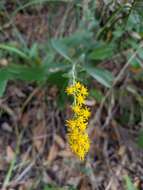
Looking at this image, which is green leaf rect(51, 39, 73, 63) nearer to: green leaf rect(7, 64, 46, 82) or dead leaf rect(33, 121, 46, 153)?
green leaf rect(7, 64, 46, 82)

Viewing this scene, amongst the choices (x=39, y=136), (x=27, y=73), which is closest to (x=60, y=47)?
(x=27, y=73)

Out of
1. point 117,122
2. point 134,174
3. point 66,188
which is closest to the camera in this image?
point 66,188

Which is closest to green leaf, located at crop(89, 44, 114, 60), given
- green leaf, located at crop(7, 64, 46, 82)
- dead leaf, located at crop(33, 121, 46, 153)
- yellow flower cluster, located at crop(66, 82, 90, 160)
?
green leaf, located at crop(7, 64, 46, 82)

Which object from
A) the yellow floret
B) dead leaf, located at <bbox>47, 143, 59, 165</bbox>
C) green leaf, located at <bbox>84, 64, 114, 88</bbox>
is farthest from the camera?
dead leaf, located at <bbox>47, 143, 59, 165</bbox>

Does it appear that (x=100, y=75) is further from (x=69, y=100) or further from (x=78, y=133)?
(x=78, y=133)

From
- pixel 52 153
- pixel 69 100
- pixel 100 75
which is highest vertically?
pixel 100 75

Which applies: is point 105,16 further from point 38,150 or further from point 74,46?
point 38,150

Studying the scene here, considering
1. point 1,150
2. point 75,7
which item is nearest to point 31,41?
point 75,7

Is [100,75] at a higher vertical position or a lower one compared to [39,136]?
higher
